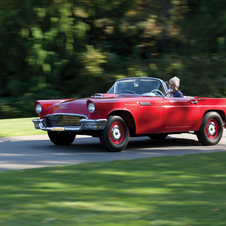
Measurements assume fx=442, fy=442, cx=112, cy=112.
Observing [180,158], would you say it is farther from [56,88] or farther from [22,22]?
[56,88]

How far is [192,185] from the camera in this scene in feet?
18.3

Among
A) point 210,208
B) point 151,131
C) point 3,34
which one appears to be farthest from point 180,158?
point 3,34

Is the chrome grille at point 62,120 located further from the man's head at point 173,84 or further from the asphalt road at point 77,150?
the man's head at point 173,84

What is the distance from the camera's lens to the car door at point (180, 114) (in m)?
9.62

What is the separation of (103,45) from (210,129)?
53.4 ft

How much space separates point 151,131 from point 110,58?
1568 centimetres

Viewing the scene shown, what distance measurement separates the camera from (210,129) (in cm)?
1043

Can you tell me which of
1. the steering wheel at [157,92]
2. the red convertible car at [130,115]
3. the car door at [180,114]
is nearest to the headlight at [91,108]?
the red convertible car at [130,115]

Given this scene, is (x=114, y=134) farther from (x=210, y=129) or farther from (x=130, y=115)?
(x=210, y=129)

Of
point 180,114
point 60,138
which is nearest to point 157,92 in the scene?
point 180,114

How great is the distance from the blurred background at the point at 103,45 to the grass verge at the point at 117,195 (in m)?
17.5

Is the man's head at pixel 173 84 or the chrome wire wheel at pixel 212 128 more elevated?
the man's head at pixel 173 84

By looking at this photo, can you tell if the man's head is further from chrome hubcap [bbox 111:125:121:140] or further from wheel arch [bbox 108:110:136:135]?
chrome hubcap [bbox 111:125:121:140]

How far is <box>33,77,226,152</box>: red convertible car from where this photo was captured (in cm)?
873
